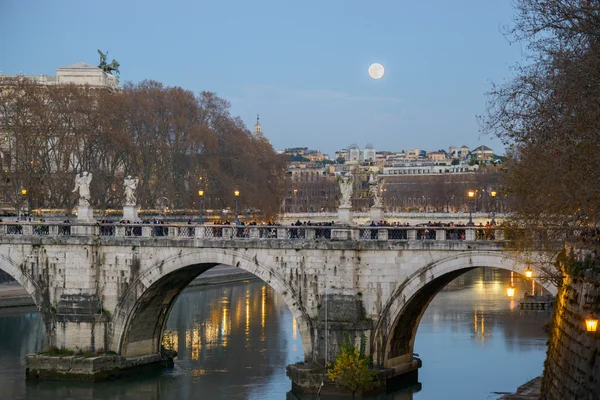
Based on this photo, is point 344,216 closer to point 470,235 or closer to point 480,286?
point 470,235

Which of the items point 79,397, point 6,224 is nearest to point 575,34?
point 79,397

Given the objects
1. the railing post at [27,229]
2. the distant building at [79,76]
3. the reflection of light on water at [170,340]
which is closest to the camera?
the railing post at [27,229]

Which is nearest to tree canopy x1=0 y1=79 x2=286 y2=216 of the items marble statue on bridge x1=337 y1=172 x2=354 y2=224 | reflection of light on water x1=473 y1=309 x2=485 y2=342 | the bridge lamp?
reflection of light on water x1=473 y1=309 x2=485 y2=342

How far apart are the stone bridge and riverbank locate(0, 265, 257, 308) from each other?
14.1 meters

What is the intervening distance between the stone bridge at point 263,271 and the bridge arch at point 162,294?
0.10 ft

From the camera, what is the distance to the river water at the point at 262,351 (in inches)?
1248

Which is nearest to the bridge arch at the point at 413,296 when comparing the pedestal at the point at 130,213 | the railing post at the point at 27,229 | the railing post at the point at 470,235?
the railing post at the point at 470,235

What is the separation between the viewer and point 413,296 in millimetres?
29812

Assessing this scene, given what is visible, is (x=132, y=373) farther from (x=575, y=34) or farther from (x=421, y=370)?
(x=575, y=34)

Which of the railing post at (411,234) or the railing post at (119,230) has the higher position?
the railing post at (119,230)

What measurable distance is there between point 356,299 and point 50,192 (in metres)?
39.9

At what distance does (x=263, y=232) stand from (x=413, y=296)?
5210 mm

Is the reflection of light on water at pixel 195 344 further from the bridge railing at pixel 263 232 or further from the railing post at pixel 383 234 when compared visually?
the railing post at pixel 383 234

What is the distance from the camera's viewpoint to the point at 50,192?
6650cm
